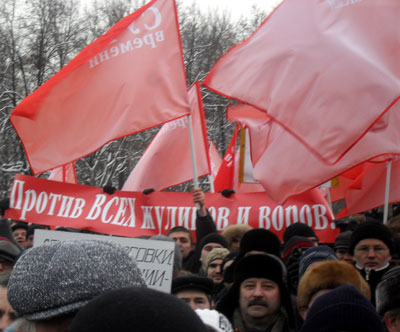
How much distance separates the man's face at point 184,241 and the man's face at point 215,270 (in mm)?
1132

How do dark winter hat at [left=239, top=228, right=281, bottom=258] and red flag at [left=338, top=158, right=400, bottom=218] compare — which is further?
red flag at [left=338, top=158, right=400, bottom=218]

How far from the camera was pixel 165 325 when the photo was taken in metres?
1.17

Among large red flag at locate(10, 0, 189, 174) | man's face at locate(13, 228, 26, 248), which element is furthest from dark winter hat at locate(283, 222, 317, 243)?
man's face at locate(13, 228, 26, 248)

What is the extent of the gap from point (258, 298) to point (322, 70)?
273 centimetres

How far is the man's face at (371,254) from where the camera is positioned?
17.6 feet

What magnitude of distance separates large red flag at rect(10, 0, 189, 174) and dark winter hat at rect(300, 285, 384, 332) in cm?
515

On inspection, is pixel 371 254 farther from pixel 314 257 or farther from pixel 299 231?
pixel 299 231

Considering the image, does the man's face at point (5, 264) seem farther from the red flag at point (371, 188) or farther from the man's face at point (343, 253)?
the red flag at point (371, 188)

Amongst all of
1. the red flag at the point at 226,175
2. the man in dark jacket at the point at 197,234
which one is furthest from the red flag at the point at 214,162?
the man in dark jacket at the point at 197,234

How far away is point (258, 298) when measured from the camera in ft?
13.6

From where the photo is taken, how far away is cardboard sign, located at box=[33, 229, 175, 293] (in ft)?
15.5

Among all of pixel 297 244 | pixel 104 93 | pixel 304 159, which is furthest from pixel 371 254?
pixel 104 93

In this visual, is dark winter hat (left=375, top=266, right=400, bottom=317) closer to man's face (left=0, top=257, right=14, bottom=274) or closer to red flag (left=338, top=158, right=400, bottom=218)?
man's face (left=0, top=257, right=14, bottom=274)

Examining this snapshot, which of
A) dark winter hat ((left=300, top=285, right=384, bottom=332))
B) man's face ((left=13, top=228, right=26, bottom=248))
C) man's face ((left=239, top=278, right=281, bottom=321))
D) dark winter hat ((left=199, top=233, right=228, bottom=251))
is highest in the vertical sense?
man's face ((left=13, top=228, right=26, bottom=248))
